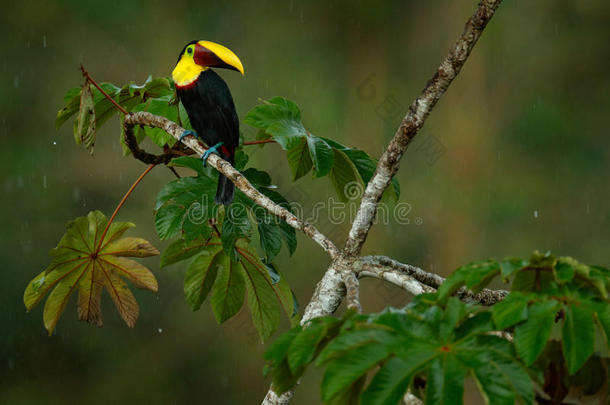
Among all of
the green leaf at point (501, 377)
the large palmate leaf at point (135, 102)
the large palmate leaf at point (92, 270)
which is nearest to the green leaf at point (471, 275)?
the green leaf at point (501, 377)

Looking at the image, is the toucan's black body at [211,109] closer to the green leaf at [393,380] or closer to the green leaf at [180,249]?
the green leaf at [180,249]

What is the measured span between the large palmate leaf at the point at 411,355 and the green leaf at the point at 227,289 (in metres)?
0.89

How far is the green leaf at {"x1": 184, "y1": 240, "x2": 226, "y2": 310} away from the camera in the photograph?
1817 mm

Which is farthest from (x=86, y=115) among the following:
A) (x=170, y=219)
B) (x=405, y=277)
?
(x=405, y=277)

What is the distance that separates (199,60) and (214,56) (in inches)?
3.0

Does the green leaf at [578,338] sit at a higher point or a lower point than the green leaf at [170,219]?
lower

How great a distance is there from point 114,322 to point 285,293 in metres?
2.94

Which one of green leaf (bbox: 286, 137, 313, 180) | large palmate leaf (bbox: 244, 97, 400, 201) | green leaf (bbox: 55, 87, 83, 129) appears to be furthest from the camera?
green leaf (bbox: 55, 87, 83, 129)

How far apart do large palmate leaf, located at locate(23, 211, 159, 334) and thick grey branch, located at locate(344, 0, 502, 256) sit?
2.09 feet

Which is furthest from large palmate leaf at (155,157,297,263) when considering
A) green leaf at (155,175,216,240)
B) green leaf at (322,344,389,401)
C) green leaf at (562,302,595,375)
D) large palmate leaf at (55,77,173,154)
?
green leaf at (562,302,595,375)

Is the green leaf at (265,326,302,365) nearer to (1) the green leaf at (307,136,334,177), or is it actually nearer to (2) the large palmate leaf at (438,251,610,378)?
(2) the large palmate leaf at (438,251,610,378)

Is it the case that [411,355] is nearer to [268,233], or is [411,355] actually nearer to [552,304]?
[552,304]

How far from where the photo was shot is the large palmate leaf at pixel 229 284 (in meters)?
1.81

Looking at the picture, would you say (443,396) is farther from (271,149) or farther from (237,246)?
(271,149)
